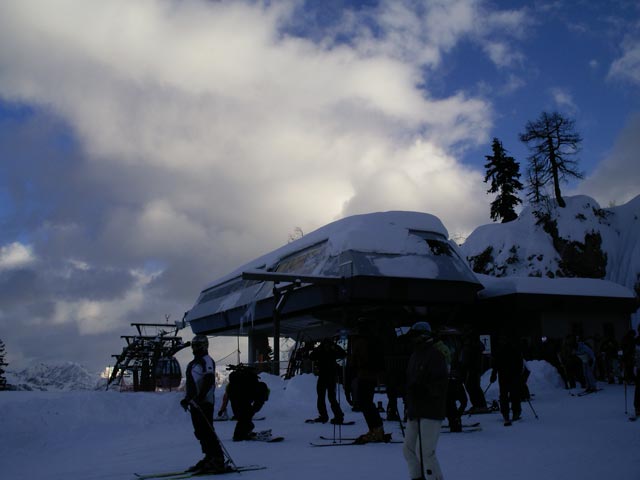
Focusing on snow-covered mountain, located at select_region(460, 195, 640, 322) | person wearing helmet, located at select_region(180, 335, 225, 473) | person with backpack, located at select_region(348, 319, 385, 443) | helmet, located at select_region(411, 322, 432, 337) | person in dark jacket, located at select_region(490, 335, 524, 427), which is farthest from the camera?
snow-covered mountain, located at select_region(460, 195, 640, 322)

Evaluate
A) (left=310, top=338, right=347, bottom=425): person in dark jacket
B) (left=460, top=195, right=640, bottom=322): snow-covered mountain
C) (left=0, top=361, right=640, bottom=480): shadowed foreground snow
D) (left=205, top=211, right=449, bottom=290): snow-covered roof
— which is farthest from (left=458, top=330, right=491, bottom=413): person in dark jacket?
(left=460, top=195, right=640, bottom=322): snow-covered mountain

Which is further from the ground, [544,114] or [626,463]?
[544,114]

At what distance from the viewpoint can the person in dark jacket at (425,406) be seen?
5.29m

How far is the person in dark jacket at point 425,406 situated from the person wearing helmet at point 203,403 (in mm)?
2922

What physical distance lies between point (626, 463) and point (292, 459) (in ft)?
14.0

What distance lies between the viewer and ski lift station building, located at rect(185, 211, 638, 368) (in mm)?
24516

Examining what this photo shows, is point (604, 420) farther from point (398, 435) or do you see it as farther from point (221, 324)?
point (221, 324)

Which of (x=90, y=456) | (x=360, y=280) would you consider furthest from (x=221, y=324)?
(x=90, y=456)

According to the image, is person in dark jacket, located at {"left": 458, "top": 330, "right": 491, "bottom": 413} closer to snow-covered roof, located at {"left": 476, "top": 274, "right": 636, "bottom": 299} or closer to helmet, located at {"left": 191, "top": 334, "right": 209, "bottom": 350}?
helmet, located at {"left": 191, "top": 334, "right": 209, "bottom": 350}

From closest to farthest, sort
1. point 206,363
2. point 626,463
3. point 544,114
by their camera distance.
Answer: point 626,463 < point 206,363 < point 544,114

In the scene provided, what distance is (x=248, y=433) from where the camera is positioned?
1038 centimetres

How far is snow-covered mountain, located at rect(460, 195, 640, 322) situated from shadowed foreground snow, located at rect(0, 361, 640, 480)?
26503mm

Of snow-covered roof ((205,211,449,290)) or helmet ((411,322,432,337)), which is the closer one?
helmet ((411,322,432,337))

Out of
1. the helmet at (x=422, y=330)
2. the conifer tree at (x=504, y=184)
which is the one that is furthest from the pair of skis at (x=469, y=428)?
the conifer tree at (x=504, y=184)
